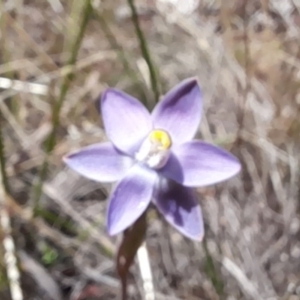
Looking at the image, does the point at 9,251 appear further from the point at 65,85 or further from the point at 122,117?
the point at 122,117

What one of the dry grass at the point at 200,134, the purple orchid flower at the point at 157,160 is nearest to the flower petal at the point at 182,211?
the purple orchid flower at the point at 157,160

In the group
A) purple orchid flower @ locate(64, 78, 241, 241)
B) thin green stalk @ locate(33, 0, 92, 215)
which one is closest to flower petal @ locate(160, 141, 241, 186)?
purple orchid flower @ locate(64, 78, 241, 241)

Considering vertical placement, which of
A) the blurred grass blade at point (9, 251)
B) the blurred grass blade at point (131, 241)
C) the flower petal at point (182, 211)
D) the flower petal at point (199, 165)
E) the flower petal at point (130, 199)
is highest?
the flower petal at point (199, 165)

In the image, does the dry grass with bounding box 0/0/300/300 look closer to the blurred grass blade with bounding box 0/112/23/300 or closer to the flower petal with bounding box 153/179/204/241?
the blurred grass blade with bounding box 0/112/23/300

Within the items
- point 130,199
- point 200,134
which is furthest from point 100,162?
point 200,134

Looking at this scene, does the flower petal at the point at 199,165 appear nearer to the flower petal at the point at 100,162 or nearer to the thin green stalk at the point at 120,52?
the flower petal at the point at 100,162

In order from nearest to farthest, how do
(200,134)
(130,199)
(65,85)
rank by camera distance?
(130,199) < (65,85) < (200,134)

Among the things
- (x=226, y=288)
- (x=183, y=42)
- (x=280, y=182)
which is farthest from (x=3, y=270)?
(x=183, y=42)

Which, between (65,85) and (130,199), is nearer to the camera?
(130,199)

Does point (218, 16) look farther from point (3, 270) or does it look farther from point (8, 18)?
point (3, 270)
